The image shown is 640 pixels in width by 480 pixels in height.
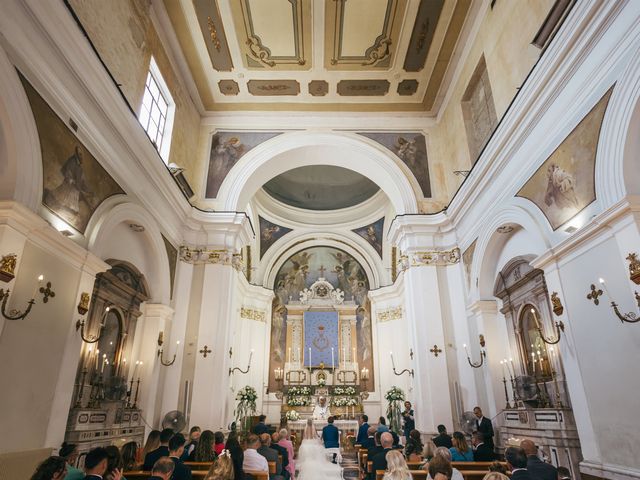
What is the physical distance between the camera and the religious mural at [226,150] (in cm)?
1228

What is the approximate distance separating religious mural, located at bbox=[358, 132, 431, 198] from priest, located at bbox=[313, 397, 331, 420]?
7.92m

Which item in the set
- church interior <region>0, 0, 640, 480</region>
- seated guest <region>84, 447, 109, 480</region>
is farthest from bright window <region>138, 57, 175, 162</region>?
seated guest <region>84, 447, 109, 480</region>

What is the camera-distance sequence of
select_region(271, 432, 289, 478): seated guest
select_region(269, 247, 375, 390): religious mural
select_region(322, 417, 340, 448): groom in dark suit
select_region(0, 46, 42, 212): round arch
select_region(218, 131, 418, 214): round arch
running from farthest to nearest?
select_region(269, 247, 375, 390): religious mural
select_region(218, 131, 418, 214): round arch
select_region(322, 417, 340, 448): groom in dark suit
select_region(271, 432, 289, 478): seated guest
select_region(0, 46, 42, 212): round arch

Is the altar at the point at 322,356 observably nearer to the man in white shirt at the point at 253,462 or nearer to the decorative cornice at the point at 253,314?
the decorative cornice at the point at 253,314

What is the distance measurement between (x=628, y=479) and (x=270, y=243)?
15335 mm

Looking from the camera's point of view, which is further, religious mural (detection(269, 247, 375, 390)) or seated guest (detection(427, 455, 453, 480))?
religious mural (detection(269, 247, 375, 390))

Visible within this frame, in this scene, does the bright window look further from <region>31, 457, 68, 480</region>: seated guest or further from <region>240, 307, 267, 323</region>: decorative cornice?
<region>240, 307, 267, 323</region>: decorative cornice

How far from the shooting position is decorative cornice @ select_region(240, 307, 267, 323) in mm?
16812

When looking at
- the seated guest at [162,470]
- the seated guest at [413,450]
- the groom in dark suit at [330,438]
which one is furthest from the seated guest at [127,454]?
the groom in dark suit at [330,438]

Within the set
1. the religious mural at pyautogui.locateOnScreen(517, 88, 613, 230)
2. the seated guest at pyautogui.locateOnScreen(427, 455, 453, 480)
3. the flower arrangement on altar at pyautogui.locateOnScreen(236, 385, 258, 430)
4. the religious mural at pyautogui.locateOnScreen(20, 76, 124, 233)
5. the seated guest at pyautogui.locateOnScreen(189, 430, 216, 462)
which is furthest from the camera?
the flower arrangement on altar at pyautogui.locateOnScreen(236, 385, 258, 430)

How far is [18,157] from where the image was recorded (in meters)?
5.00

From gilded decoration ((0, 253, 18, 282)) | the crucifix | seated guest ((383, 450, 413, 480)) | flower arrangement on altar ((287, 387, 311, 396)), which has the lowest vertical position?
seated guest ((383, 450, 413, 480))

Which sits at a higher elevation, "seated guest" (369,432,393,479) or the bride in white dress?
"seated guest" (369,432,393,479)

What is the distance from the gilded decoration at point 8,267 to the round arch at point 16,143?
0.68m
